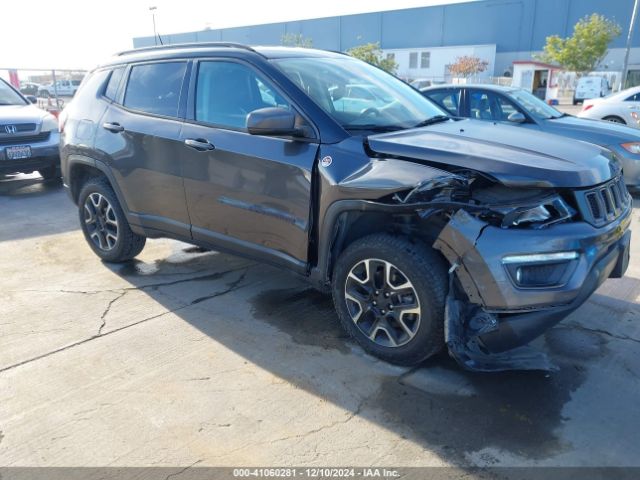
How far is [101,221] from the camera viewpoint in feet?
16.0

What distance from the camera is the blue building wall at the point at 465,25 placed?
169ft

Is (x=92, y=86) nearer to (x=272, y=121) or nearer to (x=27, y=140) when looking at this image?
(x=272, y=121)

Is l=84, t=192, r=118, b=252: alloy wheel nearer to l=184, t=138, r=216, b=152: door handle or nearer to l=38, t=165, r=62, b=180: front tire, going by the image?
l=184, t=138, r=216, b=152: door handle

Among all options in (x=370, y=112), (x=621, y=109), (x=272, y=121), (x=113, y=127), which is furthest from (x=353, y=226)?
(x=621, y=109)

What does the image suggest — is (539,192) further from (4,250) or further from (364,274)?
(4,250)

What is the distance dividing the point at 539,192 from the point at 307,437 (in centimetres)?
174

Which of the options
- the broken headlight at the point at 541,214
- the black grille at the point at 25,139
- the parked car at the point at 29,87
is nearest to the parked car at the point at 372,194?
the broken headlight at the point at 541,214

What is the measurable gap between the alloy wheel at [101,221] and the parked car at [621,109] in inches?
404

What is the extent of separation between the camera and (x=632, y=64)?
4866cm

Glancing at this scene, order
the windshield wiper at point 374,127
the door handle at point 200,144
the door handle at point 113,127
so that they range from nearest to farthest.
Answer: the windshield wiper at point 374,127 → the door handle at point 200,144 → the door handle at point 113,127

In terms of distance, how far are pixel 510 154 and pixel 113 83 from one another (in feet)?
11.4

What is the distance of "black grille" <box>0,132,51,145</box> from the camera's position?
796 centimetres

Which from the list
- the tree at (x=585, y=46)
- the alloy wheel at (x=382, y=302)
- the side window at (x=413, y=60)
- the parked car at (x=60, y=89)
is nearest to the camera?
the alloy wheel at (x=382, y=302)

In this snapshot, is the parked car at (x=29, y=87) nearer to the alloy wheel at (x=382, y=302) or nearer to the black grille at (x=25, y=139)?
the black grille at (x=25, y=139)
